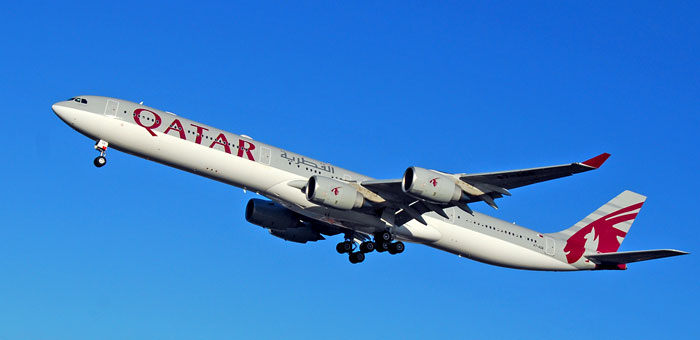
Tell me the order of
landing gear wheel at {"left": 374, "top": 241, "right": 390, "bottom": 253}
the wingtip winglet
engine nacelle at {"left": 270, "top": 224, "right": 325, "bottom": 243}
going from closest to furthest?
the wingtip winglet
landing gear wheel at {"left": 374, "top": 241, "right": 390, "bottom": 253}
engine nacelle at {"left": 270, "top": 224, "right": 325, "bottom": 243}

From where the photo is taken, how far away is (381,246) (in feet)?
145

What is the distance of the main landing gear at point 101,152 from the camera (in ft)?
128

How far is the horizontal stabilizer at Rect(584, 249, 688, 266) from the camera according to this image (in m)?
42.9

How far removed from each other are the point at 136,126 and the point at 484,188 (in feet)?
52.5

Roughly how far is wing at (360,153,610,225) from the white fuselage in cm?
168

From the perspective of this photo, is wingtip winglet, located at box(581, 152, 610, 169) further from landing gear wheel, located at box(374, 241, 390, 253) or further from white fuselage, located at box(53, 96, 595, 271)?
landing gear wheel, located at box(374, 241, 390, 253)

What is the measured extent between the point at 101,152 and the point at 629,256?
27654mm

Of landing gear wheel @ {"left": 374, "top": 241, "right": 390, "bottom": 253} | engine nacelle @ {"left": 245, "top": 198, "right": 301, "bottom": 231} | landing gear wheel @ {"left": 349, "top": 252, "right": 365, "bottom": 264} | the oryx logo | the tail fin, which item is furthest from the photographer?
the tail fin

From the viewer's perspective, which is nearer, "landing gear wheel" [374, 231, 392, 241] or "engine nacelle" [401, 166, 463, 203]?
"engine nacelle" [401, 166, 463, 203]

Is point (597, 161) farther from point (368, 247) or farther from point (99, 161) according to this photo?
point (99, 161)

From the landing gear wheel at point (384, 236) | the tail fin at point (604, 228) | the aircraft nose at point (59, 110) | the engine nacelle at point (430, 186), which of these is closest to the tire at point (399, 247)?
the landing gear wheel at point (384, 236)

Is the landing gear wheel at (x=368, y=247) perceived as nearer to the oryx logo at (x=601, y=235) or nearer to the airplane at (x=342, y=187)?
the airplane at (x=342, y=187)

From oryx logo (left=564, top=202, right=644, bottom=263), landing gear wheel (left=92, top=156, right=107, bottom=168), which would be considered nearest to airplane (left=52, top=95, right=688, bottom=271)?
landing gear wheel (left=92, top=156, right=107, bottom=168)

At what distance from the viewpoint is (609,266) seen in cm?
4866
